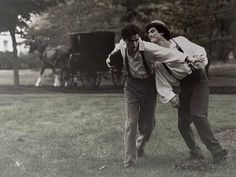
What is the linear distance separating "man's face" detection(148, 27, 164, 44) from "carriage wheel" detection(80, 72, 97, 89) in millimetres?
14487

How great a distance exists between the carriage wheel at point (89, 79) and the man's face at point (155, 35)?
47.5ft

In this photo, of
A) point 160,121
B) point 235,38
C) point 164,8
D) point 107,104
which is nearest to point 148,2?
point 164,8

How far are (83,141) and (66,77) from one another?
1361 centimetres

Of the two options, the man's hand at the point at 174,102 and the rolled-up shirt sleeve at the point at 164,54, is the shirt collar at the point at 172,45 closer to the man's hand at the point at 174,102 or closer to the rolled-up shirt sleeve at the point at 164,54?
the rolled-up shirt sleeve at the point at 164,54

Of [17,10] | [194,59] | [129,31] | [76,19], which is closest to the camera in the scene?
[194,59]

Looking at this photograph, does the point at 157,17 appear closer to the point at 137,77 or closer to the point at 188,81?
the point at 137,77

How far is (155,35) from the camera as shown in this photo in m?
7.46

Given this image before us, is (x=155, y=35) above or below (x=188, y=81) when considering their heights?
above

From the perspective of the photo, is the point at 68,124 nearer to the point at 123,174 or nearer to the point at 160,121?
the point at 160,121

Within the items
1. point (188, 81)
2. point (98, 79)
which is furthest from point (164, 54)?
point (98, 79)

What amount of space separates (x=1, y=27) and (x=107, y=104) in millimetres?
9216

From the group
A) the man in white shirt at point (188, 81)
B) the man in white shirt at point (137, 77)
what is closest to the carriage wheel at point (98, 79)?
the man in white shirt at point (137, 77)

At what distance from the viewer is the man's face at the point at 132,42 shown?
725 cm

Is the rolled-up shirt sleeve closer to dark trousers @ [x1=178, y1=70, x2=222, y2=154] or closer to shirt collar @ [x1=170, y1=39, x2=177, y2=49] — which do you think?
shirt collar @ [x1=170, y1=39, x2=177, y2=49]
